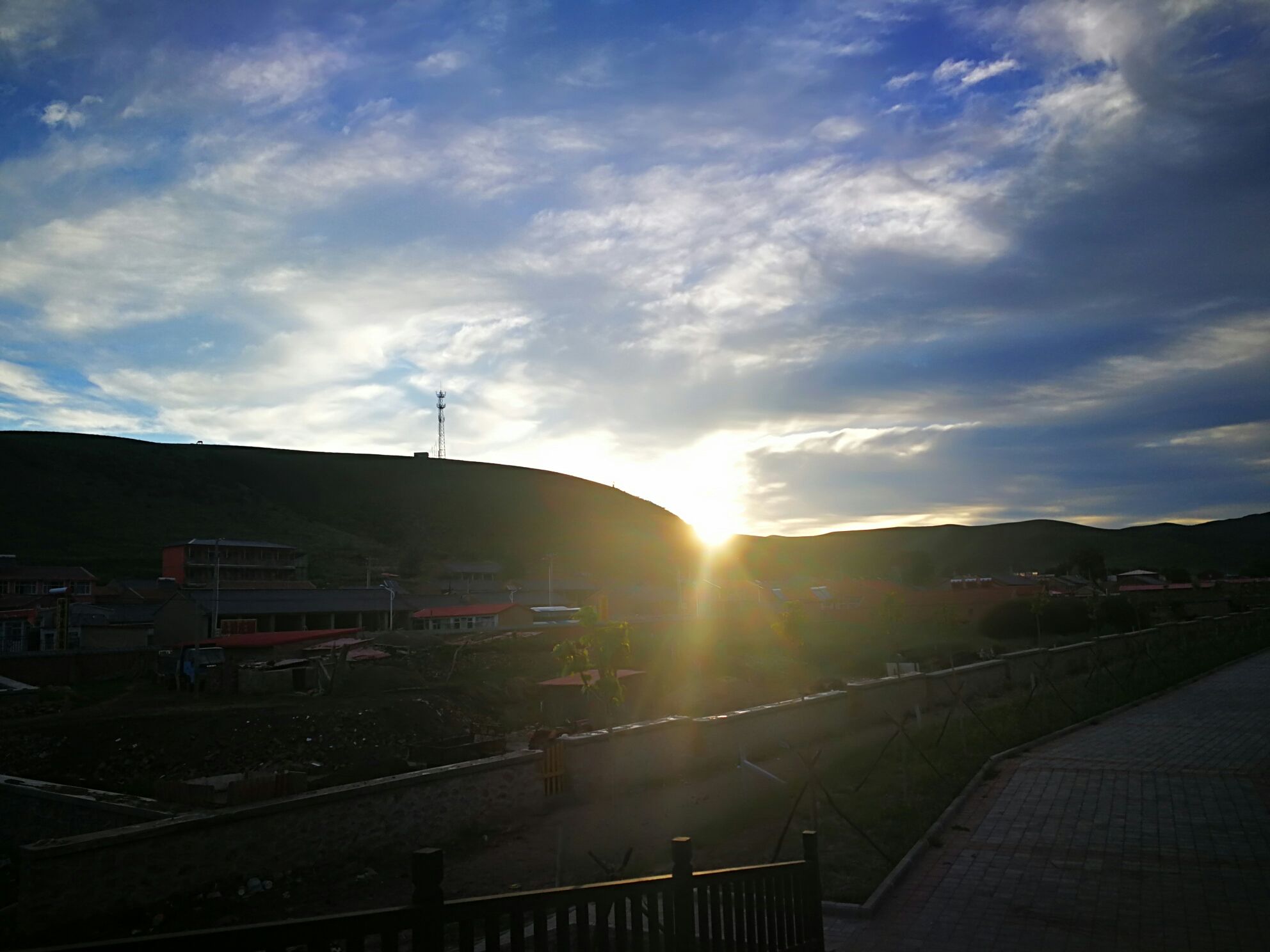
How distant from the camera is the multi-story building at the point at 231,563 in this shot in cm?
7669

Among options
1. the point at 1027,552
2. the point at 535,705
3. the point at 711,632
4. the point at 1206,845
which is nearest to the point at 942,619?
the point at 711,632

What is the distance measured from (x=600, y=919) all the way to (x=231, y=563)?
84.7 metres

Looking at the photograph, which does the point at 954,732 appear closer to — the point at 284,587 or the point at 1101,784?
the point at 1101,784

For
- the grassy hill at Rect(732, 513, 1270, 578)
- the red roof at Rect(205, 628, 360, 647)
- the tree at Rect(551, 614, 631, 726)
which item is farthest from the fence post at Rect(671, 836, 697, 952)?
the grassy hill at Rect(732, 513, 1270, 578)

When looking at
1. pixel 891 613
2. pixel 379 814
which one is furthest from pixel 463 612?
pixel 379 814

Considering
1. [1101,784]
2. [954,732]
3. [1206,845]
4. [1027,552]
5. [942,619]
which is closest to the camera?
[1206,845]

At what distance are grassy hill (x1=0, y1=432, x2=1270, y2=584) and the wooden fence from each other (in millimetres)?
91111

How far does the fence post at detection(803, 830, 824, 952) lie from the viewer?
544 centimetres

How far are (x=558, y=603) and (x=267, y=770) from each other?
64.5 meters

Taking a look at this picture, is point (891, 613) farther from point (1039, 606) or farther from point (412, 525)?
point (412, 525)

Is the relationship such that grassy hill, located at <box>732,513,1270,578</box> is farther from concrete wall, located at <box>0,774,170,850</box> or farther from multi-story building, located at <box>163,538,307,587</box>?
concrete wall, located at <box>0,774,170,850</box>

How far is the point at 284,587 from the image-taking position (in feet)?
242

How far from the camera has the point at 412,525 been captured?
12925 cm

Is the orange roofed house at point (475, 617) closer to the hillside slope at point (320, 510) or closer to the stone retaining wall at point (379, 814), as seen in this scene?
the hillside slope at point (320, 510)
